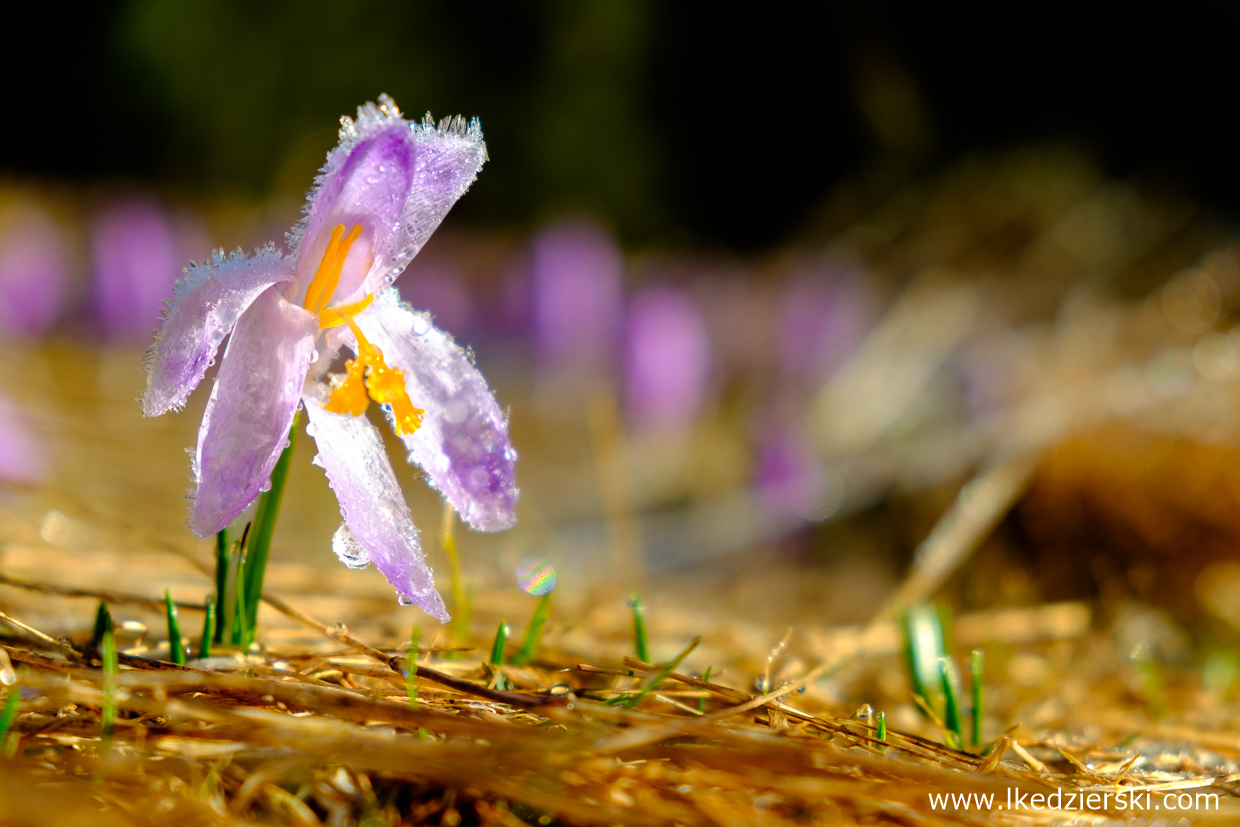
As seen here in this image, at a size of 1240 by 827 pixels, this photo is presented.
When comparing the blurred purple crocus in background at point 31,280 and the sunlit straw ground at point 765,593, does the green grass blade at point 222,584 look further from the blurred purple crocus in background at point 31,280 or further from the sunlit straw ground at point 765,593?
the blurred purple crocus in background at point 31,280

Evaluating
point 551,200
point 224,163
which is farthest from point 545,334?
point 224,163

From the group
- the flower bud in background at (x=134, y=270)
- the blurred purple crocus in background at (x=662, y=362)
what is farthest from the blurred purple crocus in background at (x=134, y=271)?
the blurred purple crocus in background at (x=662, y=362)

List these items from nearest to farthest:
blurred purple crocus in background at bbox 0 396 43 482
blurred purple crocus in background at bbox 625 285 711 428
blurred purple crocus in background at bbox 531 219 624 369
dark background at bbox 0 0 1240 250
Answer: blurred purple crocus in background at bbox 0 396 43 482, blurred purple crocus in background at bbox 625 285 711 428, blurred purple crocus in background at bbox 531 219 624 369, dark background at bbox 0 0 1240 250

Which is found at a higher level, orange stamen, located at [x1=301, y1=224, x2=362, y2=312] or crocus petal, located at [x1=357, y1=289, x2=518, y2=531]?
orange stamen, located at [x1=301, y1=224, x2=362, y2=312]

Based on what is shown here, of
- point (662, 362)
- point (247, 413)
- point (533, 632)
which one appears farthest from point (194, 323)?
point (662, 362)

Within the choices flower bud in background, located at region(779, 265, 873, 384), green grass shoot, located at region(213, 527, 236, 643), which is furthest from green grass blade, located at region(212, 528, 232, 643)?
flower bud in background, located at region(779, 265, 873, 384)

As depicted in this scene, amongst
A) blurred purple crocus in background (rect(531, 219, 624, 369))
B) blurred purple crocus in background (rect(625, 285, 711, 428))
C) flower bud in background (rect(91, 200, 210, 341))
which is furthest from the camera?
blurred purple crocus in background (rect(531, 219, 624, 369))

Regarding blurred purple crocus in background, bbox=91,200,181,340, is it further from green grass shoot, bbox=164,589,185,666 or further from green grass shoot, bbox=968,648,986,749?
green grass shoot, bbox=968,648,986,749

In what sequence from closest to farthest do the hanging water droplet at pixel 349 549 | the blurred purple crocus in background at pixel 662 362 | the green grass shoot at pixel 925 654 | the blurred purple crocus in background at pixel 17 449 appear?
the hanging water droplet at pixel 349 549 < the green grass shoot at pixel 925 654 < the blurred purple crocus in background at pixel 17 449 < the blurred purple crocus in background at pixel 662 362
